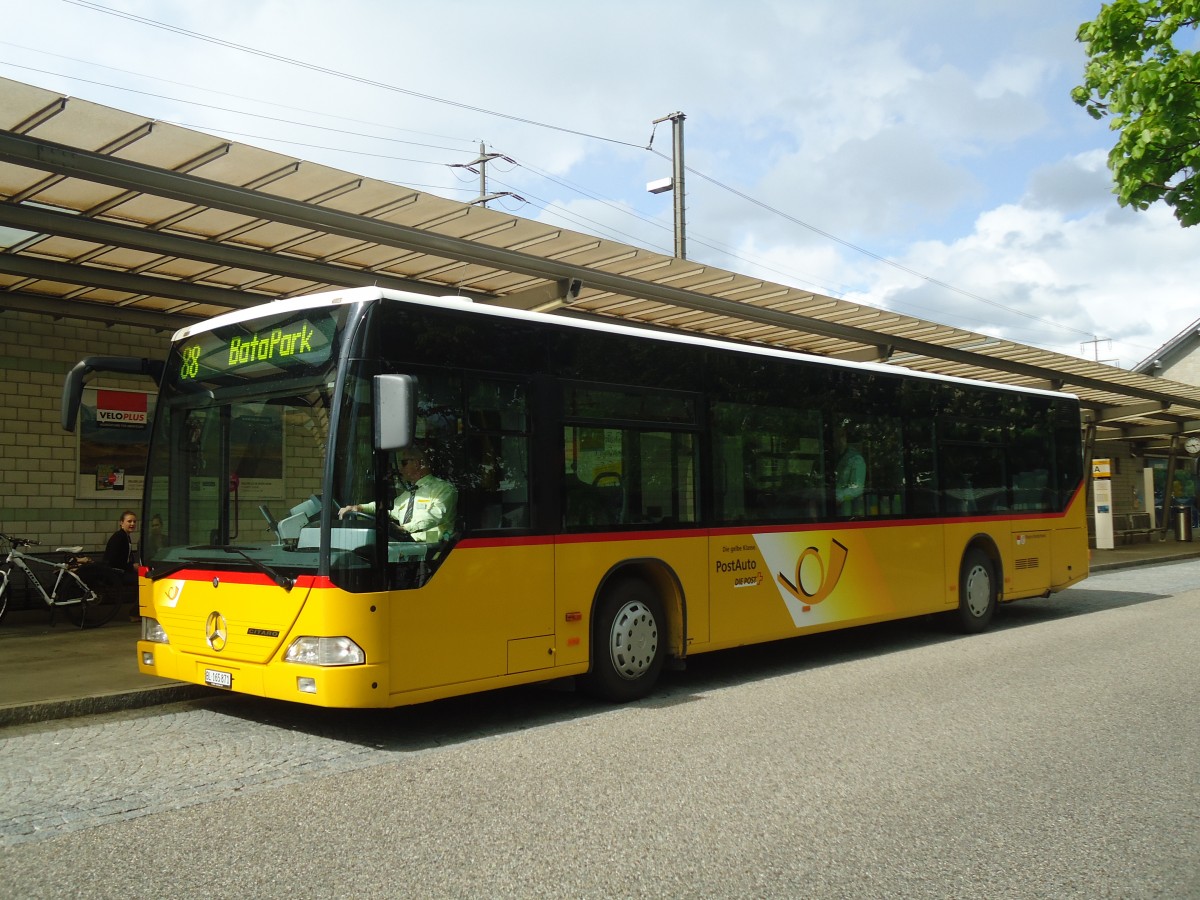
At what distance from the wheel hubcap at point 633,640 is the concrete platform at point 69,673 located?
Result: 3.33 m

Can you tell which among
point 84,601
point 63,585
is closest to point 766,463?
point 84,601

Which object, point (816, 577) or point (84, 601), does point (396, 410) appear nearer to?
point (816, 577)

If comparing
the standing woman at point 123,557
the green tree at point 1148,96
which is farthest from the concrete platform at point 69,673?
the green tree at point 1148,96

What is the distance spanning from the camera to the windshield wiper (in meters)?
7.01

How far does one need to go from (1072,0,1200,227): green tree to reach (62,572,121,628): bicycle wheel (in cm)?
1234

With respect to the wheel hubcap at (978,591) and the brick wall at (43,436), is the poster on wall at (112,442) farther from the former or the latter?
the wheel hubcap at (978,591)

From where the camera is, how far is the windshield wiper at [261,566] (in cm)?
701

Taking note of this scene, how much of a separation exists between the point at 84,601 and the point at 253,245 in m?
4.57

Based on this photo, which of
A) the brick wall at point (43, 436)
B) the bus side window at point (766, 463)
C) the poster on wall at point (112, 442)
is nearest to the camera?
the bus side window at point (766, 463)

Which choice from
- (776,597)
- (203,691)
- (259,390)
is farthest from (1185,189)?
(203,691)

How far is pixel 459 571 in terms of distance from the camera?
740 cm

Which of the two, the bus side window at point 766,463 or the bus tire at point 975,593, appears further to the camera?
the bus tire at point 975,593

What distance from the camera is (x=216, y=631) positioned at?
7.50 meters

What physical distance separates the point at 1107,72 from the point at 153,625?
11.5 meters
